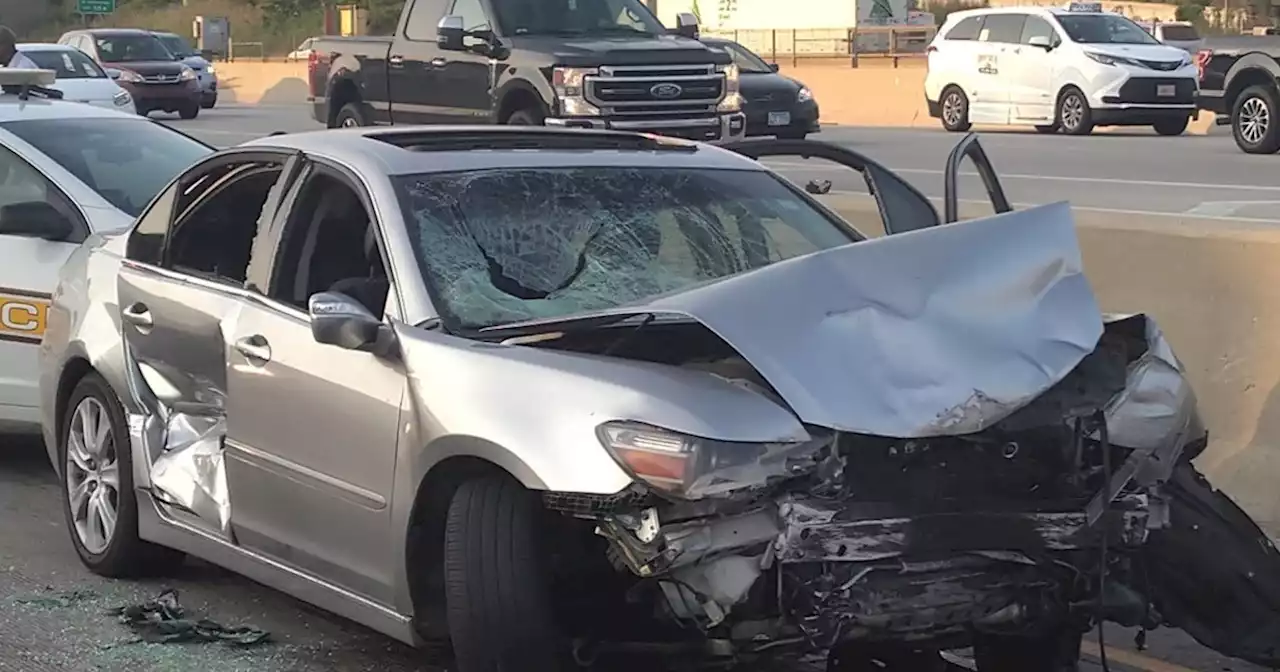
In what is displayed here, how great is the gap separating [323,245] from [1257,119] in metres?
19.0

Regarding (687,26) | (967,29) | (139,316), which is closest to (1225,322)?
(139,316)

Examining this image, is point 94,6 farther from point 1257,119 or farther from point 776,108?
point 1257,119

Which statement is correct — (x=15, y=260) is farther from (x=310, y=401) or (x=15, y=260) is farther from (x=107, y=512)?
(x=310, y=401)

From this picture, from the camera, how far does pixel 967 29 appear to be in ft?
98.9

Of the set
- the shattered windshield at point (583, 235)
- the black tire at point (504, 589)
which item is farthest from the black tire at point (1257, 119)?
the black tire at point (504, 589)

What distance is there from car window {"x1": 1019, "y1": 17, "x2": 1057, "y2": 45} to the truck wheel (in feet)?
42.5

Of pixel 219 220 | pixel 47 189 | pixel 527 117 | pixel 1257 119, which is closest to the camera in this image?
pixel 219 220

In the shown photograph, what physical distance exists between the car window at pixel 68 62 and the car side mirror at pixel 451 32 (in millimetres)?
10569

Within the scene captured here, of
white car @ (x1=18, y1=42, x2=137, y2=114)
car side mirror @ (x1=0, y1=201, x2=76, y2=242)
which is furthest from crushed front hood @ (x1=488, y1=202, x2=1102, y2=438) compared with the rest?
A: white car @ (x1=18, y1=42, x2=137, y2=114)

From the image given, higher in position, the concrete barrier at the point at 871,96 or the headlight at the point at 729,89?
the headlight at the point at 729,89

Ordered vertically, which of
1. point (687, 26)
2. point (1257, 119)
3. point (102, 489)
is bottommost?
point (102, 489)

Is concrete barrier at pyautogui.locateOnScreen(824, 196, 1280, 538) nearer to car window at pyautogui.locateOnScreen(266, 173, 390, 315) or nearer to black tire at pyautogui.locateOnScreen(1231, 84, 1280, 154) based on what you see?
car window at pyautogui.locateOnScreen(266, 173, 390, 315)

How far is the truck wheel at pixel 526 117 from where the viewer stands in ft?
56.5

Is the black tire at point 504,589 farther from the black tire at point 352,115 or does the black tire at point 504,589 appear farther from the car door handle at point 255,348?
the black tire at point 352,115
